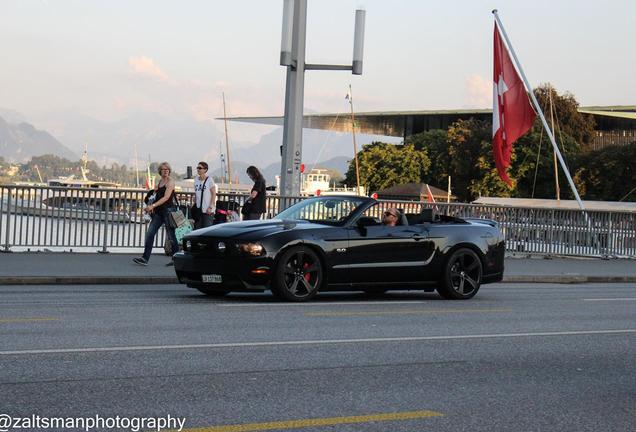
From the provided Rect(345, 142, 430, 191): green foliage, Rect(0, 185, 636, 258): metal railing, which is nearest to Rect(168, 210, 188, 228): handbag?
Rect(0, 185, 636, 258): metal railing

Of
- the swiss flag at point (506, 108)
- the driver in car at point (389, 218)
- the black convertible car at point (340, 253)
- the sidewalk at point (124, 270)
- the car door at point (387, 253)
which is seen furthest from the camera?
the swiss flag at point (506, 108)

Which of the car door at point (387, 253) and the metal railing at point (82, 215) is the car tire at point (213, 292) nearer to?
the car door at point (387, 253)

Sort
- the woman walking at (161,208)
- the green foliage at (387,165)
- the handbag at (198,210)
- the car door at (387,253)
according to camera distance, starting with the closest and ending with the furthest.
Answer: the car door at (387,253), the woman walking at (161,208), the handbag at (198,210), the green foliage at (387,165)

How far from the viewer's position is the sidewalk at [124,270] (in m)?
18.3

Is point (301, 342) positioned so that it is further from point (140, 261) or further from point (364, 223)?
point (140, 261)

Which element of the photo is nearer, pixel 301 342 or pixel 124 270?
pixel 301 342

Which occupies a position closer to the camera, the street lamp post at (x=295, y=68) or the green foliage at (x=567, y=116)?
the street lamp post at (x=295, y=68)

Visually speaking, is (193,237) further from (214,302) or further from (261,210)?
(261,210)

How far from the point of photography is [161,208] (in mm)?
21203

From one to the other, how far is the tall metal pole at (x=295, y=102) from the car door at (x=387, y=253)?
7.70m

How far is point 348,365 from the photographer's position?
9656 millimetres

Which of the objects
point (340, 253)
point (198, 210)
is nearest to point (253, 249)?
point (340, 253)

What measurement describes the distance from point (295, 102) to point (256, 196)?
9.48 ft

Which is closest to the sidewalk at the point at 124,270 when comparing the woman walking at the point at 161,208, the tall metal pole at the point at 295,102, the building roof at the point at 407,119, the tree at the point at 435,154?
the woman walking at the point at 161,208
